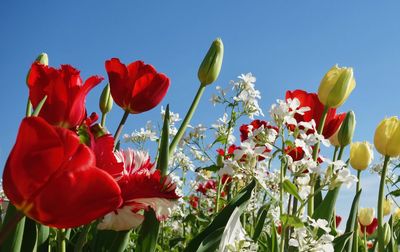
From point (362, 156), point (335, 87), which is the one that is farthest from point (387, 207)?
point (335, 87)

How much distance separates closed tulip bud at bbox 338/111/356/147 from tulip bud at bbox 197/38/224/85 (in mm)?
550

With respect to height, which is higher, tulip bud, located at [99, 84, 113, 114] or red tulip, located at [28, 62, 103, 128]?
tulip bud, located at [99, 84, 113, 114]

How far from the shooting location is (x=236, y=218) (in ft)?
3.44

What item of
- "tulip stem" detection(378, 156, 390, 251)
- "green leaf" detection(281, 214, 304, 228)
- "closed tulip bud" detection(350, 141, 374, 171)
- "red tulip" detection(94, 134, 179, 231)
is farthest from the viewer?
"closed tulip bud" detection(350, 141, 374, 171)

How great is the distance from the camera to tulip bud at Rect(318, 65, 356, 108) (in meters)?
1.55

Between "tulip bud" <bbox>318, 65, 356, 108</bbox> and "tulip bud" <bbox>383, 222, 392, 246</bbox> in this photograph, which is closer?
"tulip bud" <bbox>318, 65, 356, 108</bbox>

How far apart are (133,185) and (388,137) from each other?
1.18 meters

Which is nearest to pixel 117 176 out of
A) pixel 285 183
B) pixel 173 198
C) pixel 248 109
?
pixel 173 198

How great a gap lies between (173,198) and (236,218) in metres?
0.15

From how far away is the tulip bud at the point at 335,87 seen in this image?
1546 mm

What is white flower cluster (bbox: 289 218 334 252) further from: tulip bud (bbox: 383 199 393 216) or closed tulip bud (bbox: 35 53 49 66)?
tulip bud (bbox: 383 199 393 216)

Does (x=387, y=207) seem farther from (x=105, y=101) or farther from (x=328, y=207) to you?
(x=105, y=101)

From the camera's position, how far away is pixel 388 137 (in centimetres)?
181

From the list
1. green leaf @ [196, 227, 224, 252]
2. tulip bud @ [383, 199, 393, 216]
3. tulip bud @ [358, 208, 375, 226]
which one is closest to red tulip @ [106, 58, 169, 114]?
green leaf @ [196, 227, 224, 252]
